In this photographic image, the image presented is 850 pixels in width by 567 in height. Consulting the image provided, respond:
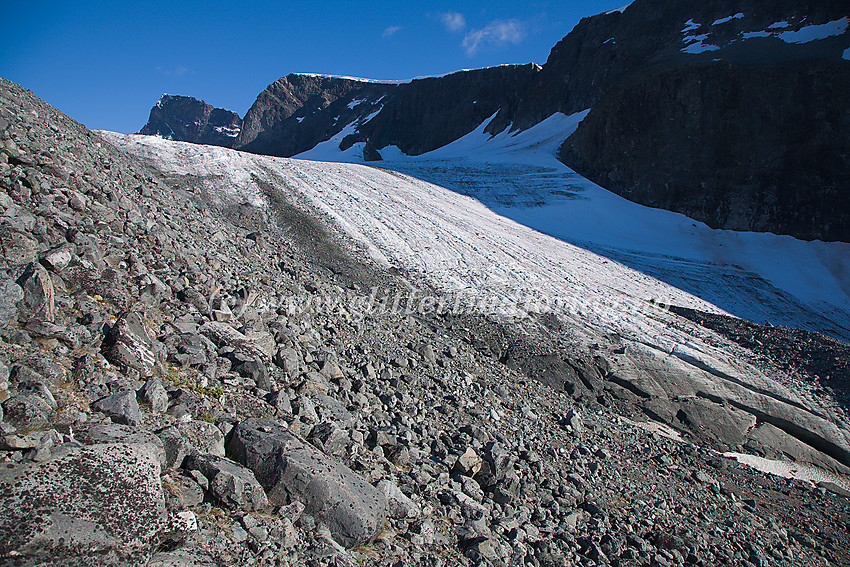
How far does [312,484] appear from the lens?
11.7 ft

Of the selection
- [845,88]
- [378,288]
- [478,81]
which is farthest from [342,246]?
[478,81]

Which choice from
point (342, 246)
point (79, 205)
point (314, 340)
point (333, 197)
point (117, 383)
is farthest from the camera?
point (333, 197)

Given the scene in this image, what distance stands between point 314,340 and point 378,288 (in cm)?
389

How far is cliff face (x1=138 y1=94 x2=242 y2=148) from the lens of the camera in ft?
447

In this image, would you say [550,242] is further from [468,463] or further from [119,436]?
[119,436]

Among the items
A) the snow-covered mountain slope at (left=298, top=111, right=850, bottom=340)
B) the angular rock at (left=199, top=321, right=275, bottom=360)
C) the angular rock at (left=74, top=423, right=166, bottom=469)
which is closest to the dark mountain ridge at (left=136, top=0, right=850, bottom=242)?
the snow-covered mountain slope at (left=298, top=111, right=850, bottom=340)

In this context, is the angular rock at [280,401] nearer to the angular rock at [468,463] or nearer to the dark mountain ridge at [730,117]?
the angular rock at [468,463]

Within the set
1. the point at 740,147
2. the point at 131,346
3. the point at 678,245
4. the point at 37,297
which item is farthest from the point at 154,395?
the point at 740,147

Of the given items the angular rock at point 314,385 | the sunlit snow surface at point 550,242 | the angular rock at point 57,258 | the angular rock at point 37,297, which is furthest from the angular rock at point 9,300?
the sunlit snow surface at point 550,242

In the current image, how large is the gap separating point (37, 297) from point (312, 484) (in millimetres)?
2895

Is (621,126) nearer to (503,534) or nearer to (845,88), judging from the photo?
(845,88)

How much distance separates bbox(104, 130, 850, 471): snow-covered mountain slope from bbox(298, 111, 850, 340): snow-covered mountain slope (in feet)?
2.95

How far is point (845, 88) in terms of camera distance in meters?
23.8

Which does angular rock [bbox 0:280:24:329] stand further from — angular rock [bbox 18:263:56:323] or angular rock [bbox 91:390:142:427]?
angular rock [bbox 91:390:142:427]
